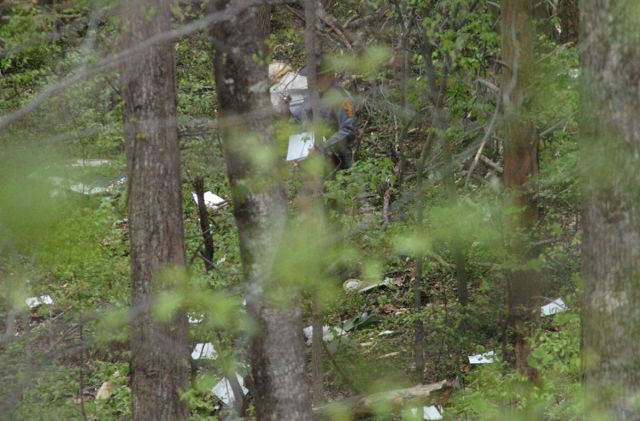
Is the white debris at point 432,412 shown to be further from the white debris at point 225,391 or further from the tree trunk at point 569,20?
the tree trunk at point 569,20

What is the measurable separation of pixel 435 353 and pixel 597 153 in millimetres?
5664

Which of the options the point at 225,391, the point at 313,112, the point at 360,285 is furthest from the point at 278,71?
the point at 313,112

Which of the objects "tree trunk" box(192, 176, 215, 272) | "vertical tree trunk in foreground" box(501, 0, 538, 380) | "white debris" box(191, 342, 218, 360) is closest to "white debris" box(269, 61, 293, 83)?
"tree trunk" box(192, 176, 215, 272)

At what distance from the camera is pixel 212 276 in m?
7.75

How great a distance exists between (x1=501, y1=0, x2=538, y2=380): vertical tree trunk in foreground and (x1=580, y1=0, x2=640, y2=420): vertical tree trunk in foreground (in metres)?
3.14

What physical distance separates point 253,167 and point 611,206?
169cm

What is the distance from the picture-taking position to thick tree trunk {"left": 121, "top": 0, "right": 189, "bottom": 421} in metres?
6.96

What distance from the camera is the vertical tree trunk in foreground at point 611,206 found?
12.4 ft

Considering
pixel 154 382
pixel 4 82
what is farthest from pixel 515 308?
pixel 4 82

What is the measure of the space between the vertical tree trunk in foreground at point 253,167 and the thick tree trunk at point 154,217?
2382 mm

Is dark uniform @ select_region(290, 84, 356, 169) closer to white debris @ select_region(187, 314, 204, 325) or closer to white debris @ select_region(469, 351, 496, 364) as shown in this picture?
white debris @ select_region(187, 314, 204, 325)

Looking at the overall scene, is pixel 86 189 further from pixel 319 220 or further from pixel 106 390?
pixel 319 220

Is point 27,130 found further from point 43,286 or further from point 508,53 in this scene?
point 508,53

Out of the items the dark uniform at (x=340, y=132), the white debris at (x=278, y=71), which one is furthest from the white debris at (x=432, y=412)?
the white debris at (x=278, y=71)
